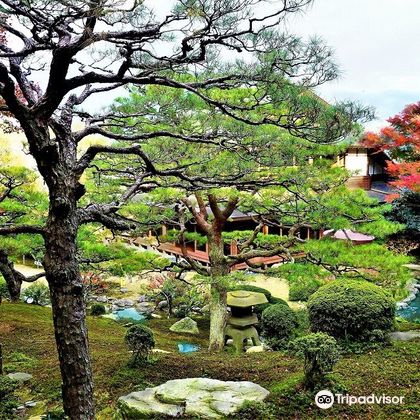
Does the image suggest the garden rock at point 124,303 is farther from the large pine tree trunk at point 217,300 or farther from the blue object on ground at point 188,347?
the large pine tree trunk at point 217,300

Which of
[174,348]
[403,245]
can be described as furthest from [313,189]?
[403,245]

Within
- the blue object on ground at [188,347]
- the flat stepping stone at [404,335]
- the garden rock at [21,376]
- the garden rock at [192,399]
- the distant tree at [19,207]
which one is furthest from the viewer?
the blue object on ground at [188,347]

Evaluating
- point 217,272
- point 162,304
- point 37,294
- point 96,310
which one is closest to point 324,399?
point 217,272

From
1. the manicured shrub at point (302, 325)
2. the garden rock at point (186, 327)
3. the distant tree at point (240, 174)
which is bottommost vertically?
the garden rock at point (186, 327)

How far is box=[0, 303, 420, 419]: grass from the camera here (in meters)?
3.73

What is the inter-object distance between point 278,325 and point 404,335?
2037 mm

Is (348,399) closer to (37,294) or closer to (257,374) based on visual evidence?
(257,374)

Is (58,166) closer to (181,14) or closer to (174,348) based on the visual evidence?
(181,14)

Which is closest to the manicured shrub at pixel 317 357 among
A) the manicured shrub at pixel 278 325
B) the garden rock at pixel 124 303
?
the manicured shrub at pixel 278 325

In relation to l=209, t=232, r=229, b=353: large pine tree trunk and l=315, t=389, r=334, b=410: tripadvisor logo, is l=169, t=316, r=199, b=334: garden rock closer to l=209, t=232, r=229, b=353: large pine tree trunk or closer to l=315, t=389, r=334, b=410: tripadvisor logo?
l=209, t=232, r=229, b=353: large pine tree trunk

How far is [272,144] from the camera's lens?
545 centimetres

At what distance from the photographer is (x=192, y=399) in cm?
380

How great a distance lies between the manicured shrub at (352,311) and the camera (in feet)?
17.4

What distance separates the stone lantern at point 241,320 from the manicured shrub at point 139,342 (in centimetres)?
321
